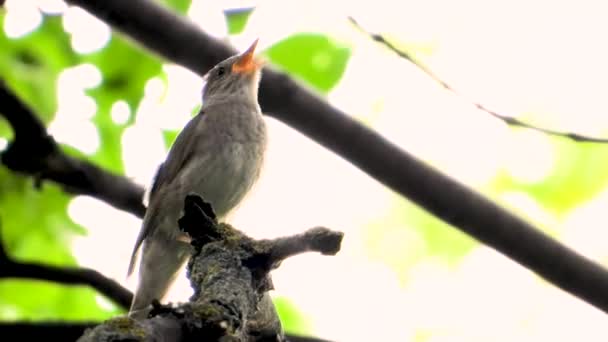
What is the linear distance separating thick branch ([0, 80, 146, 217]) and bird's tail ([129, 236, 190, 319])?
124cm

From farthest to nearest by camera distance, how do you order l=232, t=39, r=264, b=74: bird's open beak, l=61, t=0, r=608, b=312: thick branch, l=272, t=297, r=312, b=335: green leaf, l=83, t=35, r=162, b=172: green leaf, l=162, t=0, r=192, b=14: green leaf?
l=232, t=39, r=264, b=74: bird's open beak, l=272, t=297, r=312, b=335: green leaf, l=83, t=35, r=162, b=172: green leaf, l=162, t=0, r=192, b=14: green leaf, l=61, t=0, r=608, b=312: thick branch

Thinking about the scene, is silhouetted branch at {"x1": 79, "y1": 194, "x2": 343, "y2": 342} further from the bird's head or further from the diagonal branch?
the bird's head

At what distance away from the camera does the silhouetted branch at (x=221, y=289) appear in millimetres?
1649

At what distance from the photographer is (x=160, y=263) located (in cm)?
549

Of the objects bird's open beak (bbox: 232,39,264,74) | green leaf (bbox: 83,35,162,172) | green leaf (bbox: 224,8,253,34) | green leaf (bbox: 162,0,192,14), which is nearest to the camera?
green leaf (bbox: 162,0,192,14)

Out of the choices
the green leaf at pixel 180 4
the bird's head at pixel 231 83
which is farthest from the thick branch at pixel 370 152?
the bird's head at pixel 231 83

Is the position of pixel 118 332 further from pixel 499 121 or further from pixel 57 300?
pixel 57 300

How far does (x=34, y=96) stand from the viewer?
16.1ft

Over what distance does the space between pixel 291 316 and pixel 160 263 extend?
793 millimetres

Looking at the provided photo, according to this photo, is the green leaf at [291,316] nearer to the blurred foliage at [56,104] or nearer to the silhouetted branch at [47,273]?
the blurred foliage at [56,104]

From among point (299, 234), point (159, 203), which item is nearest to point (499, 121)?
point (299, 234)

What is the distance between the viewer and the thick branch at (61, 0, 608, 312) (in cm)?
373

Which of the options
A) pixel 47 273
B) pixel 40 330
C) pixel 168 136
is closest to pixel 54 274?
pixel 47 273

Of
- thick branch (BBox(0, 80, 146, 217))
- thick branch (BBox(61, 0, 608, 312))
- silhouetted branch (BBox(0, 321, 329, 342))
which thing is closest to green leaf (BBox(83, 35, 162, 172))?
thick branch (BBox(0, 80, 146, 217))
